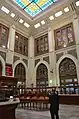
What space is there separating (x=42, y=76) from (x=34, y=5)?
870cm

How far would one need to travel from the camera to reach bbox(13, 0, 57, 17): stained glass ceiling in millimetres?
12680

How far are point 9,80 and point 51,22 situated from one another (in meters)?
11.3

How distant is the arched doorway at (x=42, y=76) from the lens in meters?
12.9

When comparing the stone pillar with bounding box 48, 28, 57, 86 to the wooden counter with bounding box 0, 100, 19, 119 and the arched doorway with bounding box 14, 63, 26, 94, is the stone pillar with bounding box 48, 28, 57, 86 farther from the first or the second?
the wooden counter with bounding box 0, 100, 19, 119

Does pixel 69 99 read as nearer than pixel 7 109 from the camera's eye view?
No

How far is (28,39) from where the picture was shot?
52.1 ft

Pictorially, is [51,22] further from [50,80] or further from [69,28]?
[50,80]

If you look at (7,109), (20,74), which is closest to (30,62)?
(20,74)

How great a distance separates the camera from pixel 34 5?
520 inches

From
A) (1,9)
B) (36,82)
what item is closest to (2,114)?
(36,82)

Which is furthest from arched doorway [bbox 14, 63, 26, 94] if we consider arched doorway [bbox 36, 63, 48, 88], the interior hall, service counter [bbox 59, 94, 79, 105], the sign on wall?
service counter [bbox 59, 94, 79, 105]

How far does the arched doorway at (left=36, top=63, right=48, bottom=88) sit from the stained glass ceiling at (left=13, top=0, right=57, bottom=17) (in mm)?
7023

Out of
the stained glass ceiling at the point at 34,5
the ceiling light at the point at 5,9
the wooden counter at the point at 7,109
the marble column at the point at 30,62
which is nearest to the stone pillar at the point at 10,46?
the ceiling light at the point at 5,9

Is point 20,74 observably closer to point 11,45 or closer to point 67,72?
point 11,45
